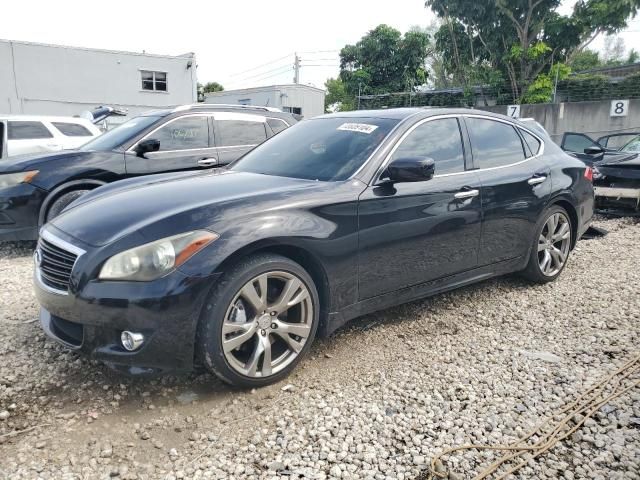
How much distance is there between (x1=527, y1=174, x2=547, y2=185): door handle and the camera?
169 inches

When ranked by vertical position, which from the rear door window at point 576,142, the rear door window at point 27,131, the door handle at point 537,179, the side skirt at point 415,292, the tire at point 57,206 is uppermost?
the rear door window at point 27,131

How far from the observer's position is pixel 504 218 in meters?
4.05

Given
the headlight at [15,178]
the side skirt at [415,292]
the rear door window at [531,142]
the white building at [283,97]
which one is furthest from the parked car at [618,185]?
the white building at [283,97]

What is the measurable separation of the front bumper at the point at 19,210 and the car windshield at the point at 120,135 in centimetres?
88

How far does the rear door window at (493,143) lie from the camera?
13.2ft

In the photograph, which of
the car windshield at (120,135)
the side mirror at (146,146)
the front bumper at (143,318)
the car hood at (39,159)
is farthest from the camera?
the car windshield at (120,135)

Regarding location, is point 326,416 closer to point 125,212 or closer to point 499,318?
point 125,212

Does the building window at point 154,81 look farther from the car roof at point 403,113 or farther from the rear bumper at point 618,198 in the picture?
the car roof at point 403,113

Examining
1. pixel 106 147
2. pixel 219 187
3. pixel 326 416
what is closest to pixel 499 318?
pixel 326 416

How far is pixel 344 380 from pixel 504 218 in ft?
6.51

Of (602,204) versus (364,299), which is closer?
(364,299)

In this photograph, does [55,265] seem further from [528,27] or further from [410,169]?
[528,27]

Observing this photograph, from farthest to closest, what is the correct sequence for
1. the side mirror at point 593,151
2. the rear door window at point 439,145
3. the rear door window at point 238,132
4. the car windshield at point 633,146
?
the car windshield at point 633,146
the side mirror at point 593,151
the rear door window at point 238,132
the rear door window at point 439,145

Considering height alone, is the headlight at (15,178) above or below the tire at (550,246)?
above
